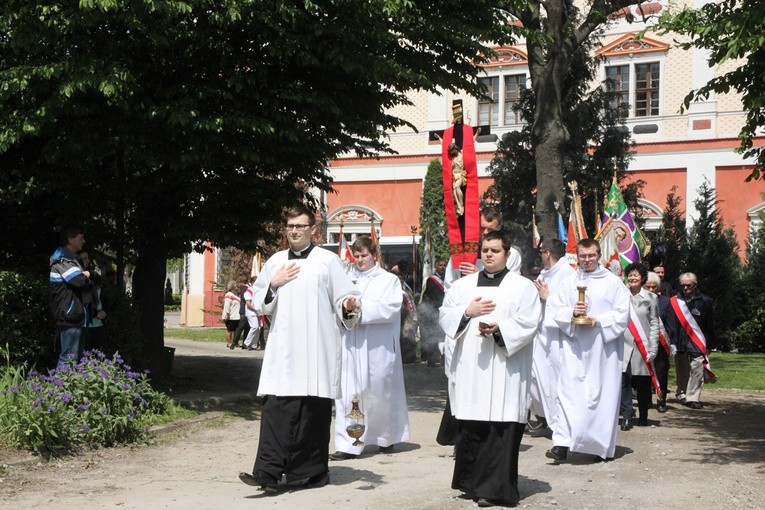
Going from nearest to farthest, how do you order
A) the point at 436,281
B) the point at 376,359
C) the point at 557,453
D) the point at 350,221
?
the point at 557,453
the point at 376,359
the point at 436,281
the point at 350,221

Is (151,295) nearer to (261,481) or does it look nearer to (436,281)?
(436,281)

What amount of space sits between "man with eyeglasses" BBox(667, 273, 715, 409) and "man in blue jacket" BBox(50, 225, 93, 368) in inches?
307

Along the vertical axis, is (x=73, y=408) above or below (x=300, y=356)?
below

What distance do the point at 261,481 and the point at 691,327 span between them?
8245 millimetres

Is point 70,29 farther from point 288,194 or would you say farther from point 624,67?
point 624,67

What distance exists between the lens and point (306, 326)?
27.8 feet

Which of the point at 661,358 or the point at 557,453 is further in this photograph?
the point at 661,358

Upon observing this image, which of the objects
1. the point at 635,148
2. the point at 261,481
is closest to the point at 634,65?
the point at 635,148

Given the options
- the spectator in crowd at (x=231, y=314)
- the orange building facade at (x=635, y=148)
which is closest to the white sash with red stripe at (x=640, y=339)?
the spectator in crowd at (x=231, y=314)

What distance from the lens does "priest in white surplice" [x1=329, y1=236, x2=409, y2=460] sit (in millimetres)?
10227

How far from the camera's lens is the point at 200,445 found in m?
10.5

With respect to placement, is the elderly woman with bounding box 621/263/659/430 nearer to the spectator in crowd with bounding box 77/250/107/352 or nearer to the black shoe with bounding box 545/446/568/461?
the black shoe with bounding box 545/446/568/461

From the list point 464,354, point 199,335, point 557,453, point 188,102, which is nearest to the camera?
point 464,354

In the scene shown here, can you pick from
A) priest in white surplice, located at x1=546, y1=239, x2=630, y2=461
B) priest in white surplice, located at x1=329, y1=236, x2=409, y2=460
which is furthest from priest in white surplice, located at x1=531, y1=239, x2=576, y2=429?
priest in white surplice, located at x1=329, y1=236, x2=409, y2=460
